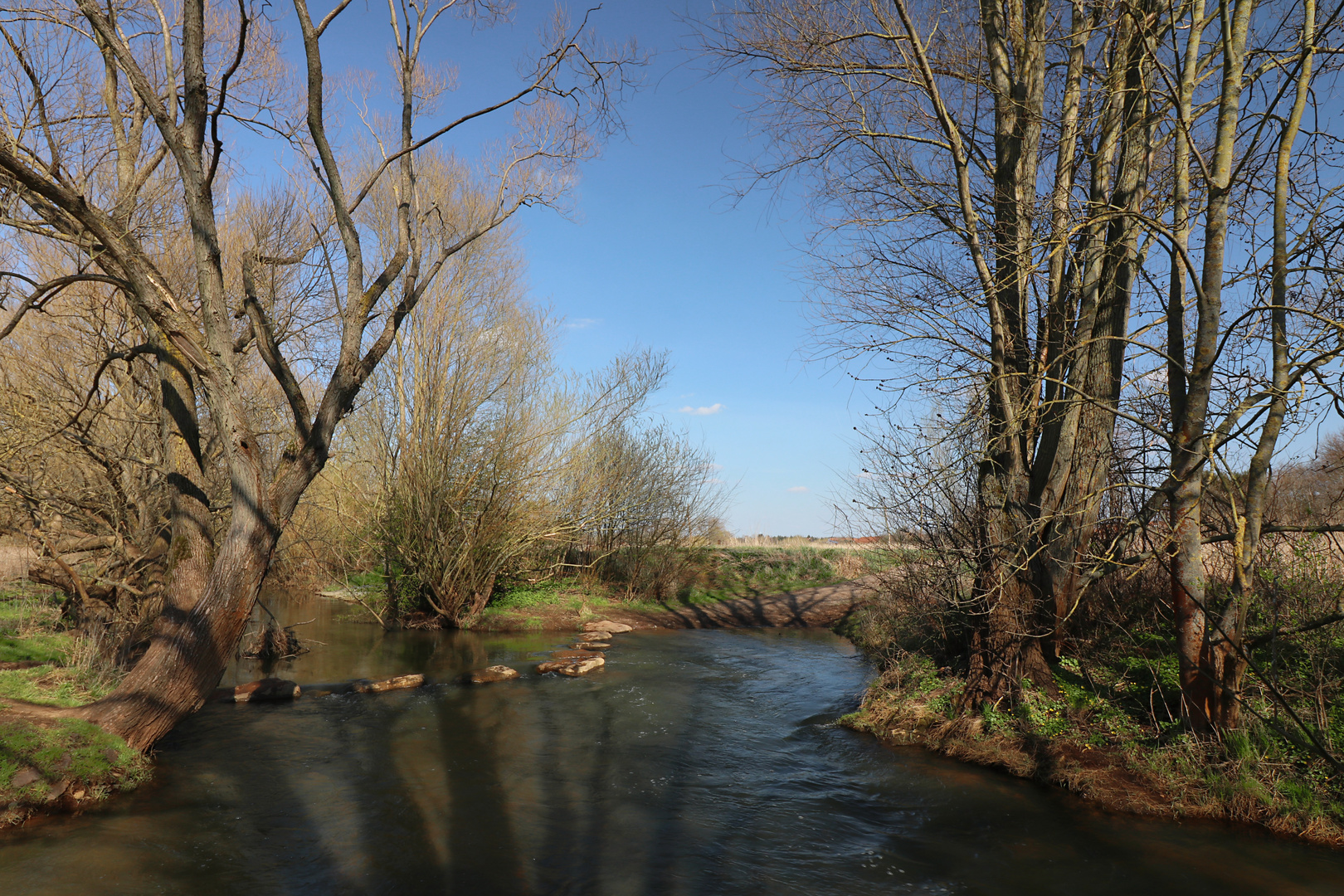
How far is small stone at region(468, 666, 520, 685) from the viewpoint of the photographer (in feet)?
36.6

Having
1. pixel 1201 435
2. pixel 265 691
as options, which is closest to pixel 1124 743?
pixel 1201 435

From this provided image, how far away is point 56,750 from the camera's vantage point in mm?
5895

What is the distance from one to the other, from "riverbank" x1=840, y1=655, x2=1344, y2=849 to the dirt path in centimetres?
932

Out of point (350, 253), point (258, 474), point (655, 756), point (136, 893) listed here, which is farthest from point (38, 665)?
point (655, 756)

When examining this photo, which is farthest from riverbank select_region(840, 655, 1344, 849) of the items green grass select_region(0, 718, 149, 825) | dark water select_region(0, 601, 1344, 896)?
green grass select_region(0, 718, 149, 825)

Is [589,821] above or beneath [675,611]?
beneath

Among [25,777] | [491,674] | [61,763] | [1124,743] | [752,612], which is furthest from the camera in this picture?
[752,612]

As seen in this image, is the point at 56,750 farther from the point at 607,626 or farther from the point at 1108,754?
the point at 607,626

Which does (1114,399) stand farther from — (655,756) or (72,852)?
(72,852)

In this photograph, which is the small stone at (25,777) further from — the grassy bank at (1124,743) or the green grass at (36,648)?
the grassy bank at (1124,743)

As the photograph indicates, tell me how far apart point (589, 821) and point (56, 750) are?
13.9ft

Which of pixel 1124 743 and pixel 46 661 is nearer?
pixel 1124 743

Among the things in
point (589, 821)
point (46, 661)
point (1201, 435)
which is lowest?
point (589, 821)

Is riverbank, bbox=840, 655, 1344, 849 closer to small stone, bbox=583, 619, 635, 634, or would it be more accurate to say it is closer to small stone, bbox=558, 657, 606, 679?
small stone, bbox=558, 657, 606, 679
